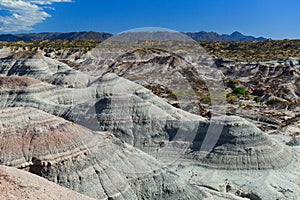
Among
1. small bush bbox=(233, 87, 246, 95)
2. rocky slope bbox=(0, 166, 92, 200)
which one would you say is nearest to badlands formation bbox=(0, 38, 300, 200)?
rocky slope bbox=(0, 166, 92, 200)

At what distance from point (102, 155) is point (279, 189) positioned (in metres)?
11.9

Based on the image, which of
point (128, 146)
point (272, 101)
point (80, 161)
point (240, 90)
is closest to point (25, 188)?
point (80, 161)

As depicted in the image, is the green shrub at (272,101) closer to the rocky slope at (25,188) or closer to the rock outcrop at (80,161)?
the rock outcrop at (80,161)

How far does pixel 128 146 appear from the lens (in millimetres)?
20641

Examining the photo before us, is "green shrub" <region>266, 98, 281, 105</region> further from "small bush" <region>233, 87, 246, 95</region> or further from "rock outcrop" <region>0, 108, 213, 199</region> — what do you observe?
"rock outcrop" <region>0, 108, 213, 199</region>

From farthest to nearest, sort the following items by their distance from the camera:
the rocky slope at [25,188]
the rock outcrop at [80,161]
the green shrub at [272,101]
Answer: the green shrub at [272,101] → the rock outcrop at [80,161] → the rocky slope at [25,188]

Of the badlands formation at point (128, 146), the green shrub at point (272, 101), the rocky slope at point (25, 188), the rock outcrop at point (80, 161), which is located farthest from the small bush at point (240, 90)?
the rocky slope at point (25, 188)

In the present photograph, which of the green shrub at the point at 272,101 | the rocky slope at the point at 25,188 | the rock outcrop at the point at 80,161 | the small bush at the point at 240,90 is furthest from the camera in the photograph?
the small bush at the point at 240,90

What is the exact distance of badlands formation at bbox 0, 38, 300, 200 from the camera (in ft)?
55.9

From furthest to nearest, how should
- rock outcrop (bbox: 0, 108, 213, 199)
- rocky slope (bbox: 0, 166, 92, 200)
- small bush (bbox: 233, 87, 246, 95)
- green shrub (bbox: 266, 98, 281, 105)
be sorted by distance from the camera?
small bush (bbox: 233, 87, 246, 95) → green shrub (bbox: 266, 98, 281, 105) → rock outcrop (bbox: 0, 108, 213, 199) → rocky slope (bbox: 0, 166, 92, 200)

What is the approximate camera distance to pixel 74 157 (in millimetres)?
17453

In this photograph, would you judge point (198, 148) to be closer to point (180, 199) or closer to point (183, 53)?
point (180, 199)

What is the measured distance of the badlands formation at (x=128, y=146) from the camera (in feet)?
55.9

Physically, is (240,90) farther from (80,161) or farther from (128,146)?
(80,161)
